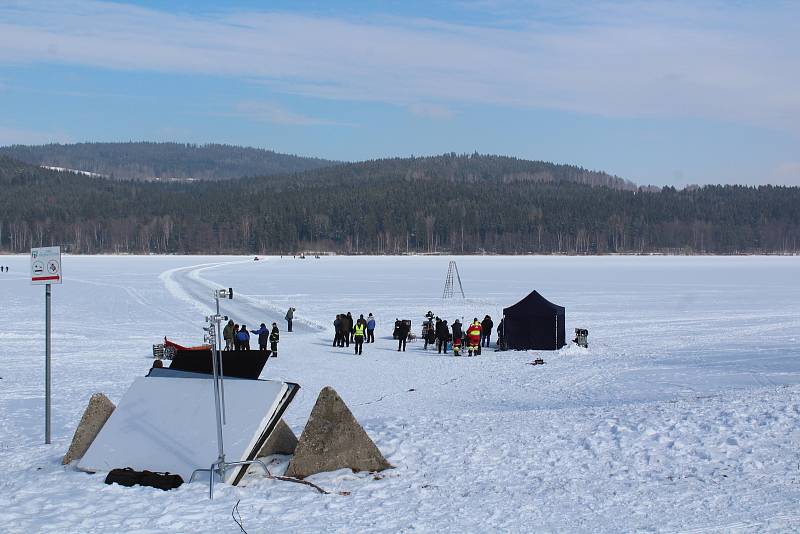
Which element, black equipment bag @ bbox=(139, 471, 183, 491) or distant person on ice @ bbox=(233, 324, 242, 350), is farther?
distant person on ice @ bbox=(233, 324, 242, 350)

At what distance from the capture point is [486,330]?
79.8 ft

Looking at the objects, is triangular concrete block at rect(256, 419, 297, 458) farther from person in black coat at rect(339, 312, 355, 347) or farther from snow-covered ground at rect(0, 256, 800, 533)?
person in black coat at rect(339, 312, 355, 347)

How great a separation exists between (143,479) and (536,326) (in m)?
16.1

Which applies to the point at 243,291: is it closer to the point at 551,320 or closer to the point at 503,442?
the point at 551,320

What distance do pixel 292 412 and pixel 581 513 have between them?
24.2 feet

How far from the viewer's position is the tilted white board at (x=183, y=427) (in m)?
8.31

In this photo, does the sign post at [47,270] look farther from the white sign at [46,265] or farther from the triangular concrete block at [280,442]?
the triangular concrete block at [280,442]

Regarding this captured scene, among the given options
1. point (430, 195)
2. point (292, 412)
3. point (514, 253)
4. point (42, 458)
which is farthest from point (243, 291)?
point (430, 195)

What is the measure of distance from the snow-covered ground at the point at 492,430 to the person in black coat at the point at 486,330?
1608 mm

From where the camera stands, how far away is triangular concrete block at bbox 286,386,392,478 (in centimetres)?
833

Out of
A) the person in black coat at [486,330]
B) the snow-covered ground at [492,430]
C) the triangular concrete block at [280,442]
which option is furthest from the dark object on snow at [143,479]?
the person in black coat at [486,330]

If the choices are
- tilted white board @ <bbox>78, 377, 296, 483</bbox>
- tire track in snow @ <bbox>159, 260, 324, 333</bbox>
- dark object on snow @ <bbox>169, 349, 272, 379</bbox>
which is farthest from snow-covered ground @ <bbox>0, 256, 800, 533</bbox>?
dark object on snow @ <bbox>169, 349, 272, 379</bbox>

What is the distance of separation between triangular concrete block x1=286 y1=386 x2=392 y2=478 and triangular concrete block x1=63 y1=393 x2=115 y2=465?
2252 millimetres

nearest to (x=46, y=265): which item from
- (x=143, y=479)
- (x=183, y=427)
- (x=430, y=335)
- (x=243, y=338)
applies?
(x=183, y=427)
